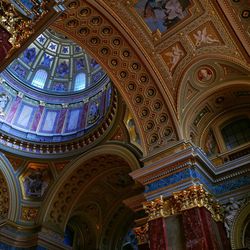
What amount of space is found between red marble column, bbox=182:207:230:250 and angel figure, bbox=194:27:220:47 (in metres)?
4.57

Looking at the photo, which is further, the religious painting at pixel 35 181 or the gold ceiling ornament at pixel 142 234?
the religious painting at pixel 35 181

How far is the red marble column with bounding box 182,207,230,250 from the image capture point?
6.84m

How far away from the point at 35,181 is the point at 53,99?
4.46 m

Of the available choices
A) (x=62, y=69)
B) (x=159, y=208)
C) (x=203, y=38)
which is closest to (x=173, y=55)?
(x=203, y=38)

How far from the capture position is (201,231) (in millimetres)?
6969

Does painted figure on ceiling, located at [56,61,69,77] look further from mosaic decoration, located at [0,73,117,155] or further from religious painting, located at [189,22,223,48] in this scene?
religious painting, located at [189,22,223,48]

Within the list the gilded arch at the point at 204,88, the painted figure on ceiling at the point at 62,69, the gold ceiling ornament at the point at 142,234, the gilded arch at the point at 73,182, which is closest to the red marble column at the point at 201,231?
the gilded arch at the point at 204,88

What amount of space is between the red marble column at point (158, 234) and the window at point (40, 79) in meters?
11.1

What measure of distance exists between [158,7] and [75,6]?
231 cm

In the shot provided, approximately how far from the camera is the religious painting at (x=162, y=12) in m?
8.45

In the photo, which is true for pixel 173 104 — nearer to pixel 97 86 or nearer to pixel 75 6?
pixel 75 6

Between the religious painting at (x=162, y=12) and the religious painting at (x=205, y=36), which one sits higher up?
the religious painting at (x=162, y=12)

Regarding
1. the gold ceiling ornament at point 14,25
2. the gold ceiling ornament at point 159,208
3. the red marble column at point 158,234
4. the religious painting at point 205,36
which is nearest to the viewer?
the gold ceiling ornament at point 14,25

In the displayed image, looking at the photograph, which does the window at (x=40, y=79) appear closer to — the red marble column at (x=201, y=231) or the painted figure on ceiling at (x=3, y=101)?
the painted figure on ceiling at (x=3, y=101)
